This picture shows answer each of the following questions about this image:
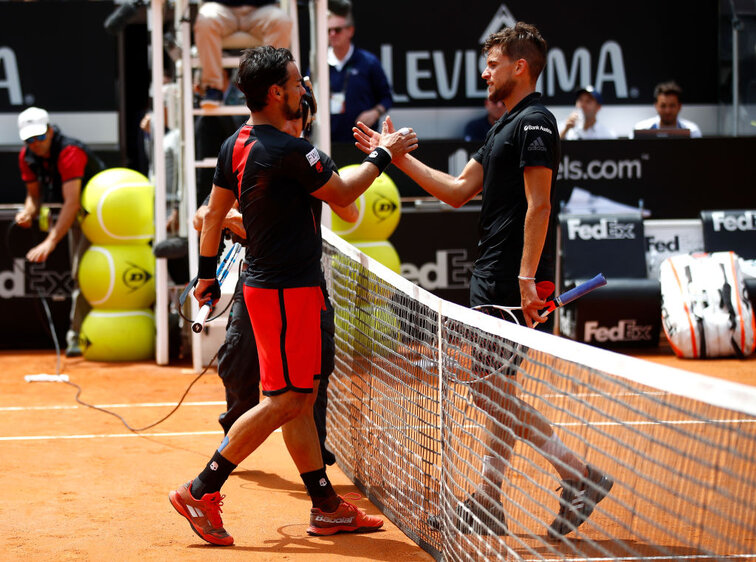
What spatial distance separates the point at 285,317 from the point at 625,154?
25.1 ft

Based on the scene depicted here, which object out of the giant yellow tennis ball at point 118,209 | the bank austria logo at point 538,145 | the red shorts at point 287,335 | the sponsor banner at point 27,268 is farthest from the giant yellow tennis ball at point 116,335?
the bank austria logo at point 538,145

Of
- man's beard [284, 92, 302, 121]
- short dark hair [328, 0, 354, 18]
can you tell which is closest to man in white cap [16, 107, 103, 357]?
short dark hair [328, 0, 354, 18]

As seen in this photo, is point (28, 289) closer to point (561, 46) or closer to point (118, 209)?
point (118, 209)

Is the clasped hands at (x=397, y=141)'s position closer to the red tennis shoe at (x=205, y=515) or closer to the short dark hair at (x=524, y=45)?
the short dark hair at (x=524, y=45)

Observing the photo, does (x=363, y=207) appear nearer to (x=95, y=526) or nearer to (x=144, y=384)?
(x=144, y=384)

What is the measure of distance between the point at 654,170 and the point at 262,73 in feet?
25.6

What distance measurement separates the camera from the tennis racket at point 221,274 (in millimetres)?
5113

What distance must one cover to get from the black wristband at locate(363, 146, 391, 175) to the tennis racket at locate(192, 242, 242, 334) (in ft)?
3.33

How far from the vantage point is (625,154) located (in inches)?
452

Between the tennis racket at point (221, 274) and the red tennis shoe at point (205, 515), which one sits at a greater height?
the tennis racket at point (221, 274)

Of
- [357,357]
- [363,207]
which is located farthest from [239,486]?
[363,207]

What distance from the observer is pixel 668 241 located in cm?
1113

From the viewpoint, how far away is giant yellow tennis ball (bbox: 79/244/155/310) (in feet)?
32.5

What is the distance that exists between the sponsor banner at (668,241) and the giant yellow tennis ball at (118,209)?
5006mm
